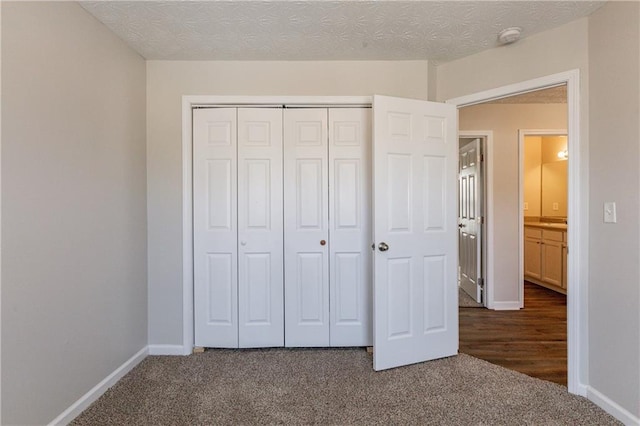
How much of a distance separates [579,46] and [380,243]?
180 centimetres

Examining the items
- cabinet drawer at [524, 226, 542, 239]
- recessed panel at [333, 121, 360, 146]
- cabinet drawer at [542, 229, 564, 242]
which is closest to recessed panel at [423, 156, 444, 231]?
recessed panel at [333, 121, 360, 146]

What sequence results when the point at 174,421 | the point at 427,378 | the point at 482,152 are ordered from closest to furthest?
the point at 174,421 < the point at 427,378 < the point at 482,152

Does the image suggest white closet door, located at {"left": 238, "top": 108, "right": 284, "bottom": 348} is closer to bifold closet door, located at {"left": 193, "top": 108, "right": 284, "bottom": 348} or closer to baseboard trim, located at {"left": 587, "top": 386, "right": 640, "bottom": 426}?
bifold closet door, located at {"left": 193, "top": 108, "right": 284, "bottom": 348}

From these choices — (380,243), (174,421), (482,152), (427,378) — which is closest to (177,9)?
(380,243)

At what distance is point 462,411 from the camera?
5.86 feet

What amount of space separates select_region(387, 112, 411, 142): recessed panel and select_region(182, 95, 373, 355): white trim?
37cm

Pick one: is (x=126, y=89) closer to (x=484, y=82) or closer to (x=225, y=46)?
(x=225, y=46)

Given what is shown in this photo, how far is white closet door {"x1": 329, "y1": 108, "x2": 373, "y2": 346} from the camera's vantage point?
257 cm

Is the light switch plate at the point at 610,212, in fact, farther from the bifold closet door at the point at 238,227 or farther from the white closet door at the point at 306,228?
the bifold closet door at the point at 238,227

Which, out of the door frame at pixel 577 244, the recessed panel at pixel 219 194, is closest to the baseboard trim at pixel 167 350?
the recessed panel at pixel 219 194

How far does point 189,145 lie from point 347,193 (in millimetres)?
1364

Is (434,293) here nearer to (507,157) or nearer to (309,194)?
(309,194)

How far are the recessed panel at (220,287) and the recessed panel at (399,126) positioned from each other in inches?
64.3

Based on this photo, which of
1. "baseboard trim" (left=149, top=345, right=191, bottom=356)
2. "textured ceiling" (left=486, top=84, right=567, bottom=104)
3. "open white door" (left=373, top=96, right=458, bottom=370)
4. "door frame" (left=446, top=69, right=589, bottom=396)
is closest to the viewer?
"door frame" (left=446, top=69, right=589, bottom=396)
